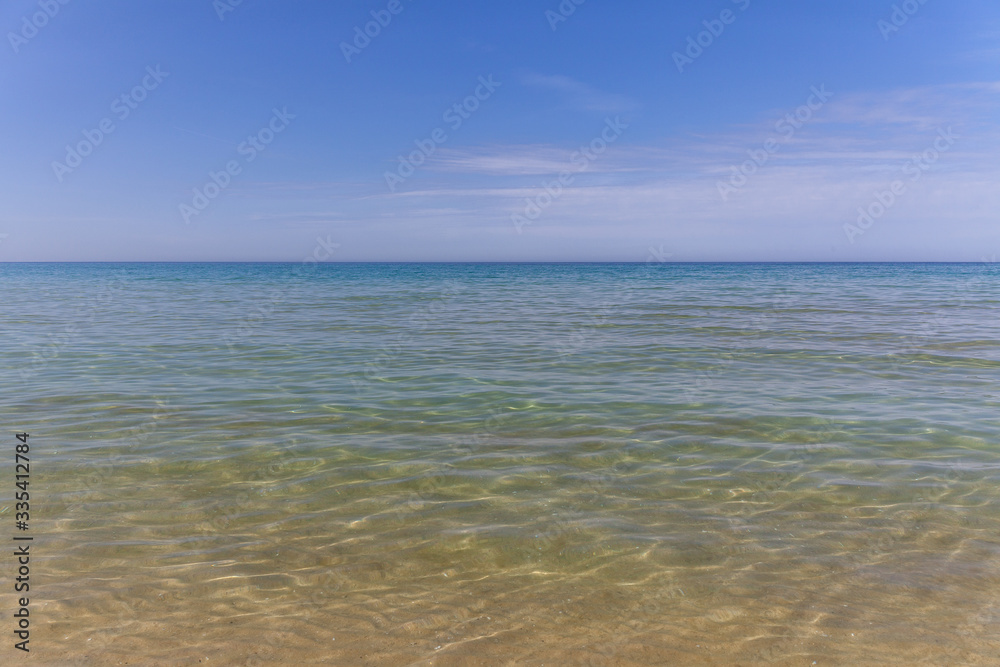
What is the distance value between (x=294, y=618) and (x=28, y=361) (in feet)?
35.8

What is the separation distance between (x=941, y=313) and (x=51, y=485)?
23808 millimetres

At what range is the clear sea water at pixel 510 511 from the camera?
3385 millimetres

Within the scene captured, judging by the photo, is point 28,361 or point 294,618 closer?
point 294,618

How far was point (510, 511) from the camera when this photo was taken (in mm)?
5008

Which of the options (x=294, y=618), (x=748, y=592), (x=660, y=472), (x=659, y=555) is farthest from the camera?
(x=660, y=472)

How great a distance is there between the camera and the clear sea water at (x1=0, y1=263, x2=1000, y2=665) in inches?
133

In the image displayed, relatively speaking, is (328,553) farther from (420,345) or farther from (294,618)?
(420,345)

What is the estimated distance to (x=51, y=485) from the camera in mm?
5441

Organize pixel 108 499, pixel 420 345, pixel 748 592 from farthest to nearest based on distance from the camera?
pixel 420 345 < pixel 108 499 < pixel 748 592

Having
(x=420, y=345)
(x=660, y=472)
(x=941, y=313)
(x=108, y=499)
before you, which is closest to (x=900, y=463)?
(x=660, y=472)

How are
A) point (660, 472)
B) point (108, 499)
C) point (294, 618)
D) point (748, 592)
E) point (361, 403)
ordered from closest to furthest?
1. point (294, 618)
2. point (748, 592)
3. point (108, 499)
4. point (660, 472)
5. point (361, 403)

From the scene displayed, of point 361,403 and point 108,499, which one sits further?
point 361,403

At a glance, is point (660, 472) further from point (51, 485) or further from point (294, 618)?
point (51, 485)

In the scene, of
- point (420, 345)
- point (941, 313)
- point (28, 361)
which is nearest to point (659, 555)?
point (420, 345)
